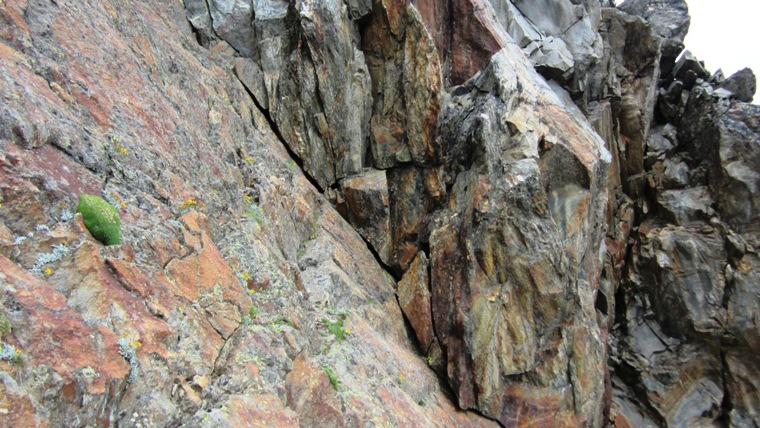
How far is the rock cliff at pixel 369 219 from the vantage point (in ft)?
27.8

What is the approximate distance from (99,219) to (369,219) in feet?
46.9

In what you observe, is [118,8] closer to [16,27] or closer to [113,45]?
[113,45]

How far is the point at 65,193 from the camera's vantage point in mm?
9000

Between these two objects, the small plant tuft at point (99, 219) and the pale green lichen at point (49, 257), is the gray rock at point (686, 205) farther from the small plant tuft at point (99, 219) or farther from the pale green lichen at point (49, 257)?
the pale green lichen at point (49, 257)

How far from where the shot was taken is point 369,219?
72.9 feet

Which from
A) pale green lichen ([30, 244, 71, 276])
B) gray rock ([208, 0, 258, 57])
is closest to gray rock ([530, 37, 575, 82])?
gray rock ([208, 0, 258, 57])

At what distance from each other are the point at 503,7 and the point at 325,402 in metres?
27.4

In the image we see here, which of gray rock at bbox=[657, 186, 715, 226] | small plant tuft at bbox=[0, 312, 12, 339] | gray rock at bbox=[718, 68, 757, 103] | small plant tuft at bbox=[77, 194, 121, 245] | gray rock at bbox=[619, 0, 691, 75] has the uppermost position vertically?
gray rock at bbox=[619, 0, 691, 75]

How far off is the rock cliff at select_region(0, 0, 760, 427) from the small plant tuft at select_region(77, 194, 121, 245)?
0.50 feet

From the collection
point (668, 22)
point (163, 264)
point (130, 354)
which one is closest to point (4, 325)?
point (130, 354)

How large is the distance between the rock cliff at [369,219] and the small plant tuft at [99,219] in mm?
153

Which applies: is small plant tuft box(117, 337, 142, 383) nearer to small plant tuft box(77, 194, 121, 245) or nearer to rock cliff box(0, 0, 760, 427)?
rock cliff box(0, 0, 760, 427)

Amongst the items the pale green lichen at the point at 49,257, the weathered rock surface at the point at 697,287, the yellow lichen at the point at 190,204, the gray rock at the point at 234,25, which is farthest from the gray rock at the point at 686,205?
the pale green lichen at the point at 49,257

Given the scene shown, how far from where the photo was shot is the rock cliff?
27.8 feet
